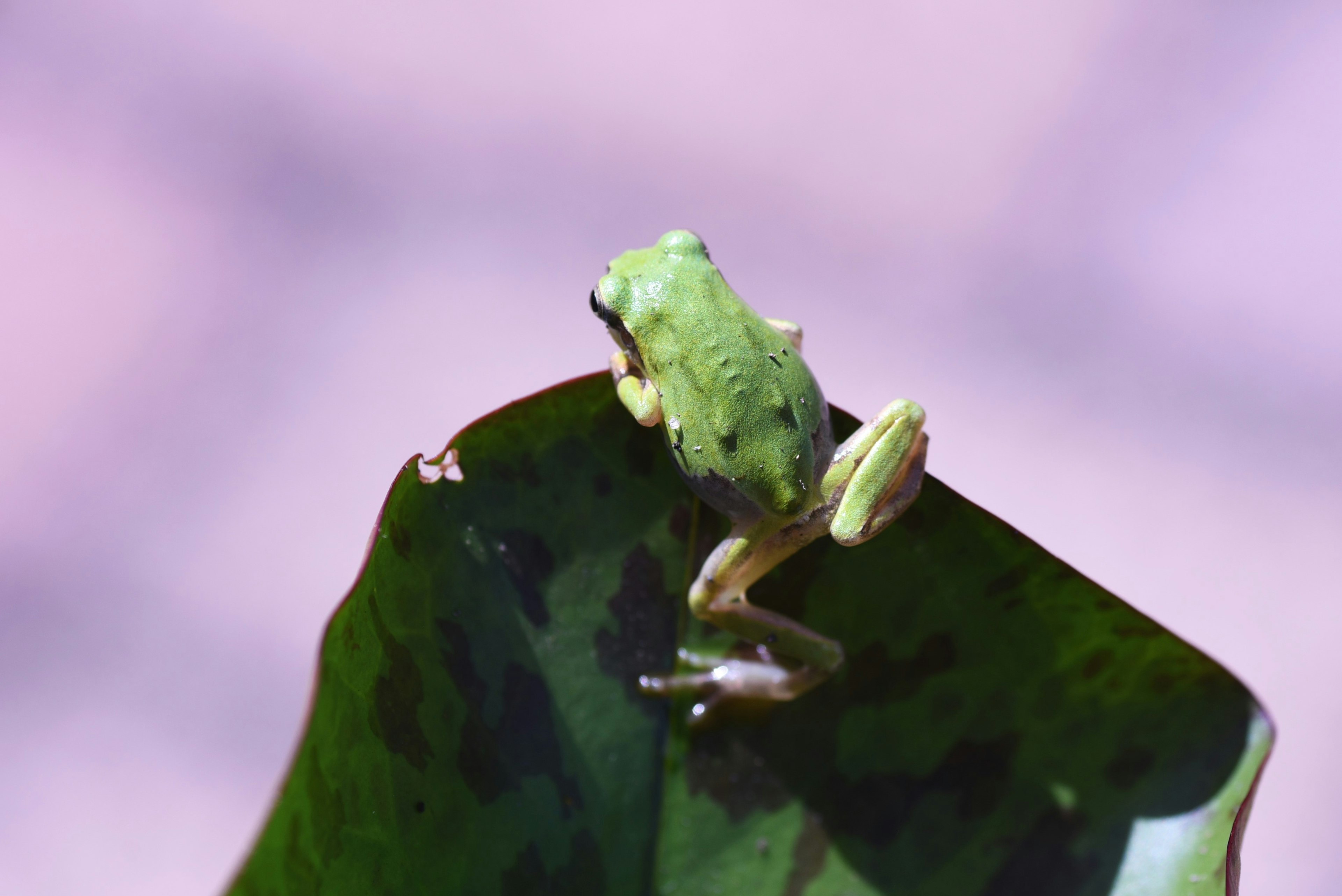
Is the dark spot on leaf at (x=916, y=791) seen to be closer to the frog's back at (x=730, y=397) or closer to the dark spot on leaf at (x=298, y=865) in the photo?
the frog's back at (x=730, y=397)

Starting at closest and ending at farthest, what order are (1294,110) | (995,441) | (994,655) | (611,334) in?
1. (994,655)
2. (611,334)
3. (995,441)
4. (1294,110)

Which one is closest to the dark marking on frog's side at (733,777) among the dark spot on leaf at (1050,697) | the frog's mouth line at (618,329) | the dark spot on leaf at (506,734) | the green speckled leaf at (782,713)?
the green speckled leaf at (782,713)

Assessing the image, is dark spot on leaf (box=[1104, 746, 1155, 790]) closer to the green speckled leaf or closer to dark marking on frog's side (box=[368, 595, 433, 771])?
the green speckled leaf

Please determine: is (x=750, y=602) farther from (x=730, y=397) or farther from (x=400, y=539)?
(x=400, y=539)

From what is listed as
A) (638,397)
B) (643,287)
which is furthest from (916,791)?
(643,287)

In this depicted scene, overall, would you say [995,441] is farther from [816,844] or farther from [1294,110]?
[816,844]

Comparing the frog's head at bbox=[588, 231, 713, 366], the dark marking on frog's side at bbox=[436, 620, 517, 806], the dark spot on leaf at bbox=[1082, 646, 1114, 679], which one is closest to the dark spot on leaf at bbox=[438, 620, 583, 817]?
the dark marking on frog's side at bbox=[436, 620, 517, 806]

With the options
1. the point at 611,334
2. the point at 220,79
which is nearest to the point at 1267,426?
the point at 611,334
